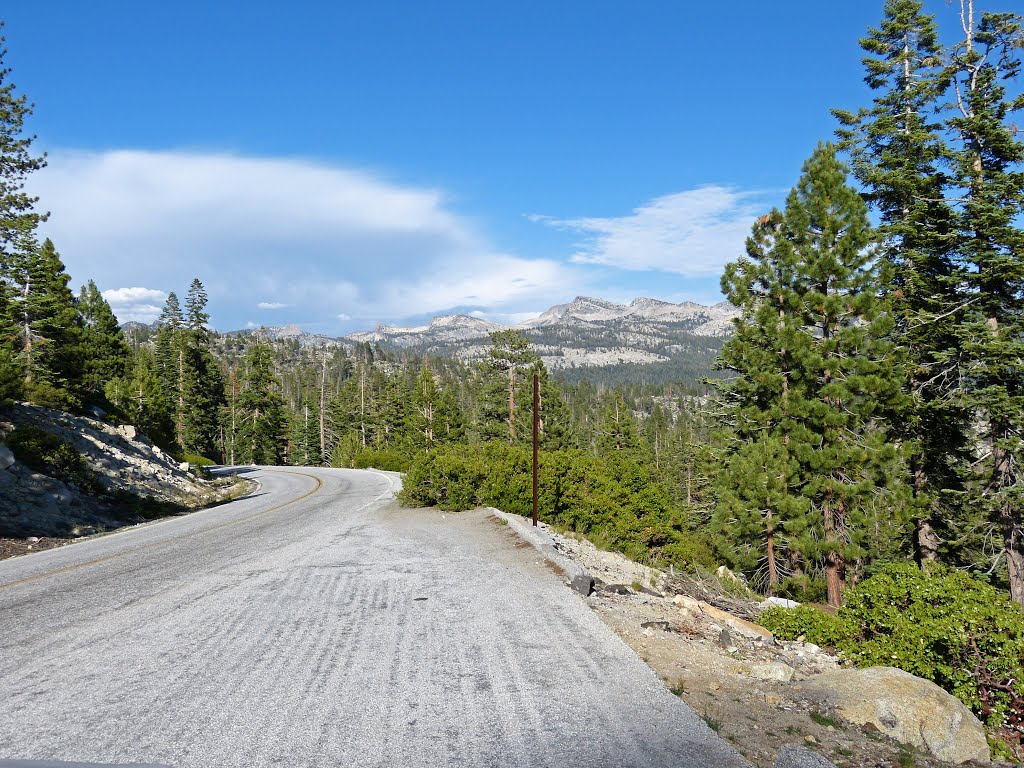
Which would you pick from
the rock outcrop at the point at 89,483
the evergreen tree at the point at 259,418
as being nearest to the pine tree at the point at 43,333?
the rock outcrop at the point at 89,483

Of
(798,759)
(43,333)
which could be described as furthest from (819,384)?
(43,333)

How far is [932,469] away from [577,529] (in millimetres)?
11324

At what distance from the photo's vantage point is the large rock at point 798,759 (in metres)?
3.48

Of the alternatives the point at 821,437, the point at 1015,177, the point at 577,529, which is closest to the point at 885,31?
the point at 1015,177

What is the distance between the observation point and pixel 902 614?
23.8 ft

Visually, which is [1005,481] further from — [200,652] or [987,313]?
[200,652]

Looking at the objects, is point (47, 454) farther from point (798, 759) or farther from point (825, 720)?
point (798, 759)

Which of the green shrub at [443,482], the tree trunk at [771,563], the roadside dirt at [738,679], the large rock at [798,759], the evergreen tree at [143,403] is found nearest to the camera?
the large rock at [798,759]

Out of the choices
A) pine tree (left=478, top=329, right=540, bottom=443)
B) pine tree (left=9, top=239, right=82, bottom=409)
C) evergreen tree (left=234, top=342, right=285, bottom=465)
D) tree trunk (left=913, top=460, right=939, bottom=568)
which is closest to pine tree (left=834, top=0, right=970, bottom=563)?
tree trunk (left=913, top=460, right=939, bottom=568)

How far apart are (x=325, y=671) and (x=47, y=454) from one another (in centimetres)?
1704

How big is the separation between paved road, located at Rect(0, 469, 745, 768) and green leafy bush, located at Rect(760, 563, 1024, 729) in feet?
11.4

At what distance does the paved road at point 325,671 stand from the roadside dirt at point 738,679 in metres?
0.35

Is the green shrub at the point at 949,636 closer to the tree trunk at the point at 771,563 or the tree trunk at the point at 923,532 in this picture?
the tree trunk at the point at 771,563

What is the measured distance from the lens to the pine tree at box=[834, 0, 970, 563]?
657 inches
